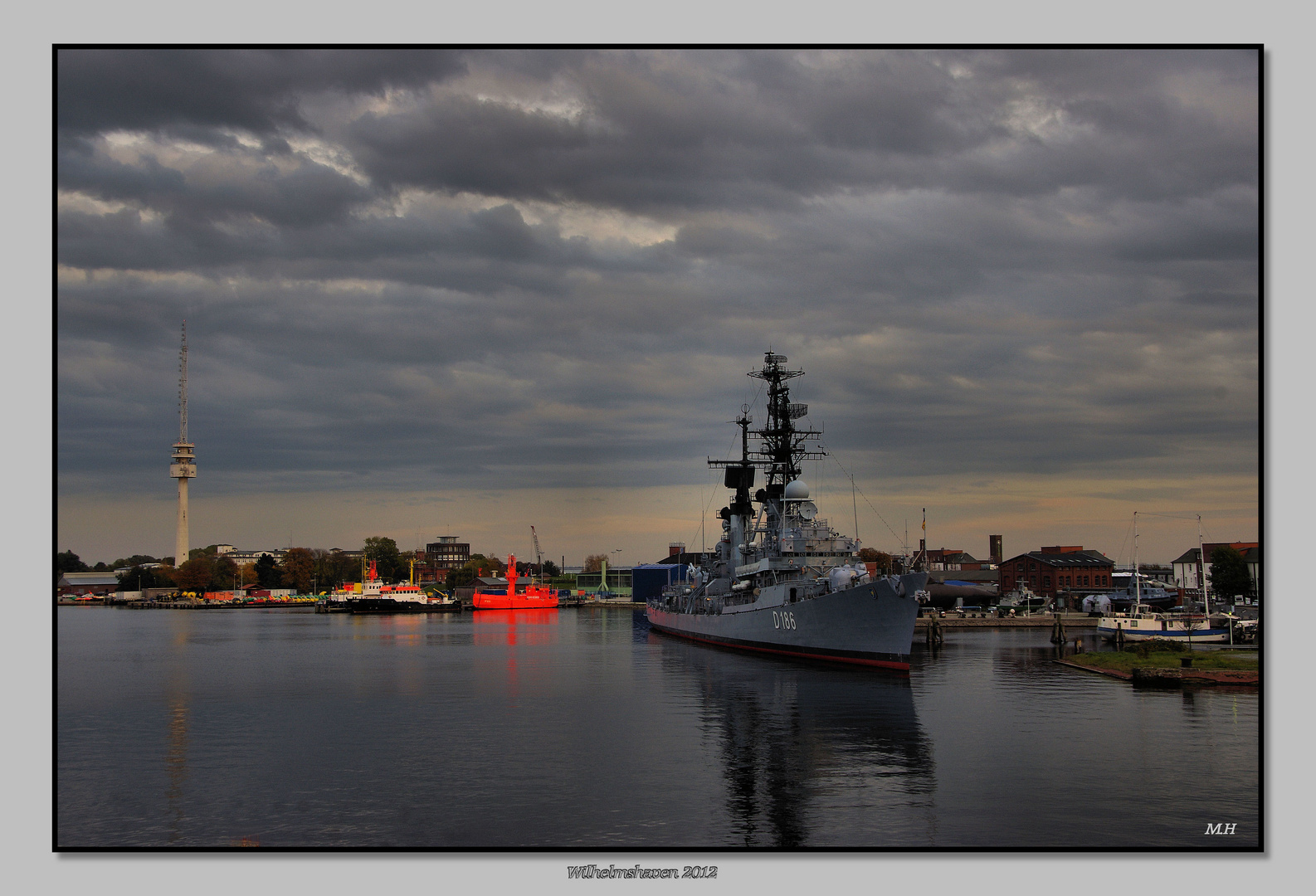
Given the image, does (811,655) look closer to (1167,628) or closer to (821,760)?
(821,760)

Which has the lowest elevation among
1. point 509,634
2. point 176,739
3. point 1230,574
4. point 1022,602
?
point 1022,602

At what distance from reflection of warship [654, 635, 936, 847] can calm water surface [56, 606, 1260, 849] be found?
109 millimetres

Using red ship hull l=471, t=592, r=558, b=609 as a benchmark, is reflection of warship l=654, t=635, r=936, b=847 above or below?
above

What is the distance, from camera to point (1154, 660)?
52500mm

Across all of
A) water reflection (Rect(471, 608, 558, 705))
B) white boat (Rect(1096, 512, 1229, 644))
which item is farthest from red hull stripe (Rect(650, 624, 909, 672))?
white boat (Rect(1096, 512, 1229, 644))

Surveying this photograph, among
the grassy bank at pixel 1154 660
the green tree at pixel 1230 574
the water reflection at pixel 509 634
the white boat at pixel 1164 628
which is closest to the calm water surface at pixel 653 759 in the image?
the water reflection at pixel 509 634

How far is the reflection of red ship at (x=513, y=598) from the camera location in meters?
184

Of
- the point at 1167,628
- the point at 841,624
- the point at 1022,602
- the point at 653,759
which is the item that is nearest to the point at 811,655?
the point at 841,624

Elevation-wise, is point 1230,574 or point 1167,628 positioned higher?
point 1230,574

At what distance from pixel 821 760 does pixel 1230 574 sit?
85.8m

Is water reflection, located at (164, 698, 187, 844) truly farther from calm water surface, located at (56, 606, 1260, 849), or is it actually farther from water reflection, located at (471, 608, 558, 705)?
water reflection, located at (471, 608, 558, 705)

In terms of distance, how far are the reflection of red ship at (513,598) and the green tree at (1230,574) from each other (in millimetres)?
116300

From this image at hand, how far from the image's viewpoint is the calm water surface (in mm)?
19656

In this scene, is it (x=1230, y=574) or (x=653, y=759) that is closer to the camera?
(x=653, y=759)
